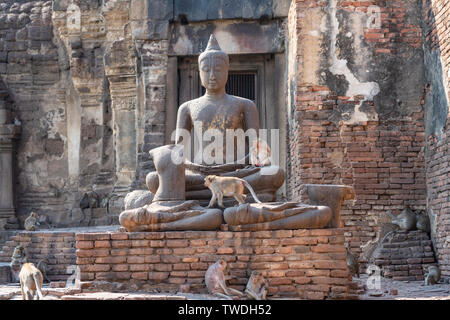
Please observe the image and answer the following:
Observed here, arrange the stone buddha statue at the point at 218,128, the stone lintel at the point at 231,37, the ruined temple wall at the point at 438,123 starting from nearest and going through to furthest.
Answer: the stone buddha statue at the point at 218,128 < the ruined temple wall at the point at 438,123 < the stone lintel at the point at 231,37

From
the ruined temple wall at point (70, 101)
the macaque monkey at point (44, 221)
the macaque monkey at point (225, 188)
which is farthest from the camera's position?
the macaque monkey at point (44, 221)

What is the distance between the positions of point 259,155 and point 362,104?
109 inches

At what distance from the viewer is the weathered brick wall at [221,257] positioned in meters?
5.97

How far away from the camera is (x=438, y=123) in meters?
8.92

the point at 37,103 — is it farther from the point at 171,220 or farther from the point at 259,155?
the point at 171,220

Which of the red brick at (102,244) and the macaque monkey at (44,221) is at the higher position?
the red brick at (102,244)

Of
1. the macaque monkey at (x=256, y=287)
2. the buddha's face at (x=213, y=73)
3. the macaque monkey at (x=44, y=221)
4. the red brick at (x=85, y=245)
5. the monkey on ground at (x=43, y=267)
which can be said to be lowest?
the monkey on ground at (x=43, y=267)

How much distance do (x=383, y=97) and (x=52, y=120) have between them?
7.71 m

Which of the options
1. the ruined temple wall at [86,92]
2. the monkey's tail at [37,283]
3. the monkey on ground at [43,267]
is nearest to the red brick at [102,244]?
the monkey's tail at [37,283]

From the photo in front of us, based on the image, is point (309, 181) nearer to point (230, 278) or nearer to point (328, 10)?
point (328, 10)

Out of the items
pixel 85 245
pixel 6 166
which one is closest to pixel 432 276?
pixel 85 245

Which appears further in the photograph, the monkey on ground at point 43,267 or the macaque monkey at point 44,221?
the macaque monkey at point 44,221

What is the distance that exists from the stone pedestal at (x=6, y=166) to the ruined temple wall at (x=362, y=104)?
6.87 meters

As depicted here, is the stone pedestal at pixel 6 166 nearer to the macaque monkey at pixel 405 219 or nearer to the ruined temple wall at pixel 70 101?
the ruined temple wall at pixel 70 101
